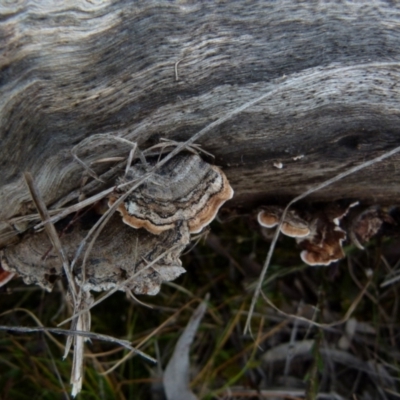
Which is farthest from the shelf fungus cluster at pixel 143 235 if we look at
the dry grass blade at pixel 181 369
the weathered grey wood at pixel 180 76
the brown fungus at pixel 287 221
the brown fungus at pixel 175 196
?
the dry grass blade at pixel 181 369

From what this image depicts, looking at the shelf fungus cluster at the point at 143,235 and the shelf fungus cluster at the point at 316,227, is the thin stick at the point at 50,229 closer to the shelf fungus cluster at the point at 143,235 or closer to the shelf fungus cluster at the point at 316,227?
the shelf fungus cluster at the point at 143,235

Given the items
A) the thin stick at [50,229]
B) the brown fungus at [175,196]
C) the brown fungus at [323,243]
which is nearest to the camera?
the thin stick at [50,229]

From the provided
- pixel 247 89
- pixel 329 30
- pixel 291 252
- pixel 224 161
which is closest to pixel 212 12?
pixel 247 89

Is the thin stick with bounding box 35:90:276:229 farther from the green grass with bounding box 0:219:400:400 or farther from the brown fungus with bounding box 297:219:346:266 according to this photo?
the green grass with bounding box 0:219:400:400

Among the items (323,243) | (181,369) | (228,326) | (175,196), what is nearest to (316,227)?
(323,243)

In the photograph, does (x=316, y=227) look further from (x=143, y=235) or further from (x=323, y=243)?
(x=143, y=235)

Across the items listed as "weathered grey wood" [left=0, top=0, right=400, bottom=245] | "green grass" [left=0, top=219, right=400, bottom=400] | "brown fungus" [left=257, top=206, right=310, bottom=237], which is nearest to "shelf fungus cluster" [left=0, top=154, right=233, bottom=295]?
"weathered grey wood" [left=0, top=0, right=400, bottom=245]

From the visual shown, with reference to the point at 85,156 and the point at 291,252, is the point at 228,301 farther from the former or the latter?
the point at 85,156
